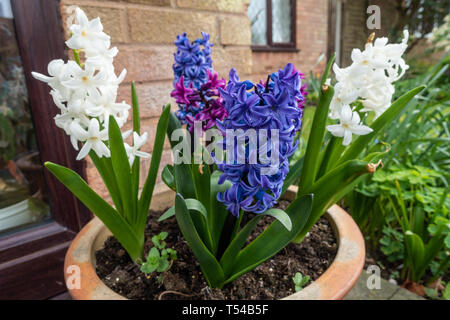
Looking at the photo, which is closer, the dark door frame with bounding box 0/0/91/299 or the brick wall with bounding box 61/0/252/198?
the dark door frame with bounding box 0/0/91/299

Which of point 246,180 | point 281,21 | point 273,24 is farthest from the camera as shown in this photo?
point 281,21

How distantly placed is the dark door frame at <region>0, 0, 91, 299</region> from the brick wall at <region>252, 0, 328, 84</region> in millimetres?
3857

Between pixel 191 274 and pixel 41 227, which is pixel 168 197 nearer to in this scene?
pixel 191 274

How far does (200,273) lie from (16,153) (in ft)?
2.73

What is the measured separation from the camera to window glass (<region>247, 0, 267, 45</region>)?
419 centimetres

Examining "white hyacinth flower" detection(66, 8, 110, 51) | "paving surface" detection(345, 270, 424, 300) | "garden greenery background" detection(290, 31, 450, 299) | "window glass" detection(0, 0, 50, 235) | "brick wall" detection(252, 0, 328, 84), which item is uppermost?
"brick wall" detection(252, 0, 328, 84)

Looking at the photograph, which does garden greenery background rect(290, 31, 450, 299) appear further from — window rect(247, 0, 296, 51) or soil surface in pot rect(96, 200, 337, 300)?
window rect(247, 0, 296, 51)

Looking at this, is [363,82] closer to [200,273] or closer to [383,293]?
[200,273]

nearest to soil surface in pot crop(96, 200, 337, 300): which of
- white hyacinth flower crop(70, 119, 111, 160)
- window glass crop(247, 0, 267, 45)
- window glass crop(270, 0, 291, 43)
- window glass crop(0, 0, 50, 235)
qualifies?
white hyacinth flower crop(70, 119, 111, 160)

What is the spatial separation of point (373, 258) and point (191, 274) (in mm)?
1055

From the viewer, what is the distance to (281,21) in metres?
4.87

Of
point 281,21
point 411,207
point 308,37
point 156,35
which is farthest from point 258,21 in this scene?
point 411,207
